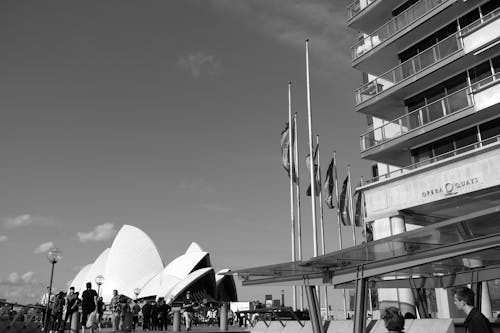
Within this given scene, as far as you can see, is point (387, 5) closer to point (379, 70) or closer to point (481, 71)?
point (379, 70)

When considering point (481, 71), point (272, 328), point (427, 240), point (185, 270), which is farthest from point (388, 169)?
point (185, 270)

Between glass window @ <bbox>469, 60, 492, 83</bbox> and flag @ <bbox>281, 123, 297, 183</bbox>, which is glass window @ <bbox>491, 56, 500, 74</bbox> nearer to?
glass window @ <bbox>469, 60, 492, 83</bbox>

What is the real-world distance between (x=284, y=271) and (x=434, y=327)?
3.27 metres

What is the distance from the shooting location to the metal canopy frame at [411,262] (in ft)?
21.4

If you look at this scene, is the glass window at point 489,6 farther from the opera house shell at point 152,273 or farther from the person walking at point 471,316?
the opera house shell at point 152,273

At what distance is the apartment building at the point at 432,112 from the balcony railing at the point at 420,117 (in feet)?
0.14

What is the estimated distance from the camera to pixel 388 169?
24703 mm

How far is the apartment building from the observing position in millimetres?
18297

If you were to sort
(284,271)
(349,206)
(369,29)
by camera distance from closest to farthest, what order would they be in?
(284,271) → (369,29) → (349,206)

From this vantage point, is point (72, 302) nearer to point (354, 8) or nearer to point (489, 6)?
point (354, 8)

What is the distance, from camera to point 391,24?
23.3 m

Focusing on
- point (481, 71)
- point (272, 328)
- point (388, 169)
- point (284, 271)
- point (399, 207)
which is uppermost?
point (481, 71)

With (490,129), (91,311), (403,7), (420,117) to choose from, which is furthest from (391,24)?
A: (91,311)

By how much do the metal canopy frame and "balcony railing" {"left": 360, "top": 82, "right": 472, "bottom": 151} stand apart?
9.47 metres
